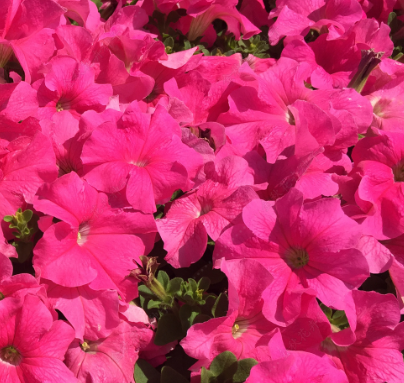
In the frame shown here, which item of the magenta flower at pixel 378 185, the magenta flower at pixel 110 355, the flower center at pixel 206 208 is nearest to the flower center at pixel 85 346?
the magenta flower at pixel 110 355

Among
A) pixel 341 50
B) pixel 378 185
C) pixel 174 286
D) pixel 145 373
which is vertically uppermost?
pixel 341 50

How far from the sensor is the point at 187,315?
34.2 inches

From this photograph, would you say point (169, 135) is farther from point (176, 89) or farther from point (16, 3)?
point (16, 3)

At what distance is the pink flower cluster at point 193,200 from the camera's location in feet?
2.68

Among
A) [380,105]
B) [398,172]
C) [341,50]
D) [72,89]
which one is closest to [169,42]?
[72,89]

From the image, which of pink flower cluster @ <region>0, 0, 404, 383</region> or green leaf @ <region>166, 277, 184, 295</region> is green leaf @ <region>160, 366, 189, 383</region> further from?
green leaf @ <region>166, 277, 184, 295</region>

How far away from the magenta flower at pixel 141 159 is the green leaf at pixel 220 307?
212 mm

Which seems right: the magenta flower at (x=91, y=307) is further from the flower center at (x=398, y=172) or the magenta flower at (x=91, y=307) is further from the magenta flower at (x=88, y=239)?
the flower center at (x=398, y=172)

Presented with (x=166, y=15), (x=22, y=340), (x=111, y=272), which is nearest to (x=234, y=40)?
(x=166, y=15)

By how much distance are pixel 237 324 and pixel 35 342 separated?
36cm

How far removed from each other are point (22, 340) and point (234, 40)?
1015mm

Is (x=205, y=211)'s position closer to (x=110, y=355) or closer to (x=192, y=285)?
(x=192, y=285)

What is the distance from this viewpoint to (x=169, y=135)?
955 millimetres

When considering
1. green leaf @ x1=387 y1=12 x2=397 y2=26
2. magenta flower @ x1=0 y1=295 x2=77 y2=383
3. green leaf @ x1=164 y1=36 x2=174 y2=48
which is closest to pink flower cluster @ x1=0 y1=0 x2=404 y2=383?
magenta flower @ x1=0 y1=295 x2=77 y2=383
